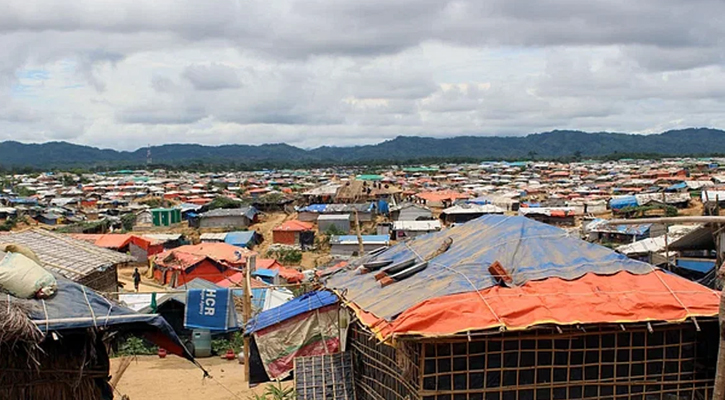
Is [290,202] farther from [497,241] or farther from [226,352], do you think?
[497,241]

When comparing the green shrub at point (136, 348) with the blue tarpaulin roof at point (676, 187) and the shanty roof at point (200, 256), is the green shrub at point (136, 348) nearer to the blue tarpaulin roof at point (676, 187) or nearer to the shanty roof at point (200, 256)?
the shanty roof at point (200, 256)

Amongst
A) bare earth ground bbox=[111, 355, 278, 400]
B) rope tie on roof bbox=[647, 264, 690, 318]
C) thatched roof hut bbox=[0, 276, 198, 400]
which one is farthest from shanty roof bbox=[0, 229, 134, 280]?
rope tie on roof bbox=[647, 264, 690, 318]

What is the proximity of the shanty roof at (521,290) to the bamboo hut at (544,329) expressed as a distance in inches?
0.7

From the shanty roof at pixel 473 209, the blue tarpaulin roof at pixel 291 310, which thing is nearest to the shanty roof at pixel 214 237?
the shanty roof at pixel 473 209

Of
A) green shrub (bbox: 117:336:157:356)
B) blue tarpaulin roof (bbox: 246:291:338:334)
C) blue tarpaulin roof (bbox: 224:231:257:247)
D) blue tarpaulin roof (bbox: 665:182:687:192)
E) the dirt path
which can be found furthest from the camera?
blue tarpaulin roof (bbox: 665:182:687:192)

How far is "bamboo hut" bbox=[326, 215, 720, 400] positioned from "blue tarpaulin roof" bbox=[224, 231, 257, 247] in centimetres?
3075

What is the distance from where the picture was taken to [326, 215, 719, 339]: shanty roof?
7.44 m

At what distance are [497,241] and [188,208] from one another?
48446 mm

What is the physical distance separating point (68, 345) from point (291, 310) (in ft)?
17.3

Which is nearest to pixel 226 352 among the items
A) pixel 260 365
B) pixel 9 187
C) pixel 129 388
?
pixel 129 388

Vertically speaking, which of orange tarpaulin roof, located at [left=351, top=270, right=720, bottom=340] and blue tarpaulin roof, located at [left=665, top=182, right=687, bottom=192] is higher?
orange tarpaulin roof, located at [left=351, top=270, right=720, bottom=340]

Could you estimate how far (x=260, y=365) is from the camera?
11531mm

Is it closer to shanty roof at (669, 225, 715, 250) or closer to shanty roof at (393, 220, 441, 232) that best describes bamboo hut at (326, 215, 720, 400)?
shanty roof at (669, 225, 715, 250)

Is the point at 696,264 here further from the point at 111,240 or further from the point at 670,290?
the point at 111,240
